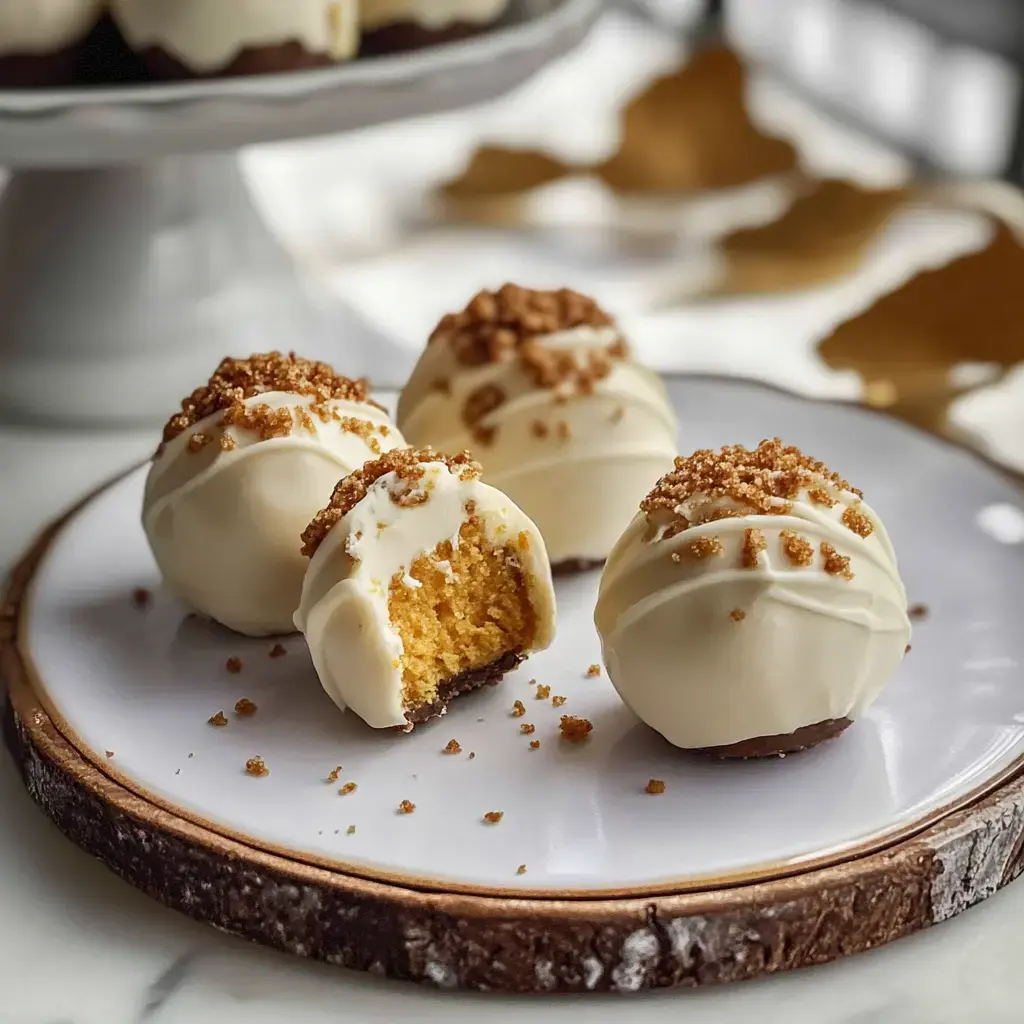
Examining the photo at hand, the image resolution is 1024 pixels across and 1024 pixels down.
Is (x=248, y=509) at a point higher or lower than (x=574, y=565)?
higher

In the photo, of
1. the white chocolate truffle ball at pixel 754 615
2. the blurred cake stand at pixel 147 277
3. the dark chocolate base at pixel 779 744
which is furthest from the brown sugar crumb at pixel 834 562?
the blurred cake stand at pixel 147 277

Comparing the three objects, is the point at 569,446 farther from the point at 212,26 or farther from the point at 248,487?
the point at 212,26

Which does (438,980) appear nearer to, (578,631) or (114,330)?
(578,631)

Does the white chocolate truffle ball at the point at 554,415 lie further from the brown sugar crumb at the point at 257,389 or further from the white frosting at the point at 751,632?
the white frosting at the point at 751,632

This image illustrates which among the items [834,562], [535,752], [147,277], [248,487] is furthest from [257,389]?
[147,277]

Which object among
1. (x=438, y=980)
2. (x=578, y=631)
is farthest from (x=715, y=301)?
(x=438, y=980)

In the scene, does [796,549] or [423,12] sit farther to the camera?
[423,12]

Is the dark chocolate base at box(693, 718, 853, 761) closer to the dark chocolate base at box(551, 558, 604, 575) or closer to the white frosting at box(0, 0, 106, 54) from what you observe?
the dark chocolate base at box(551, 558, 604, 575)
